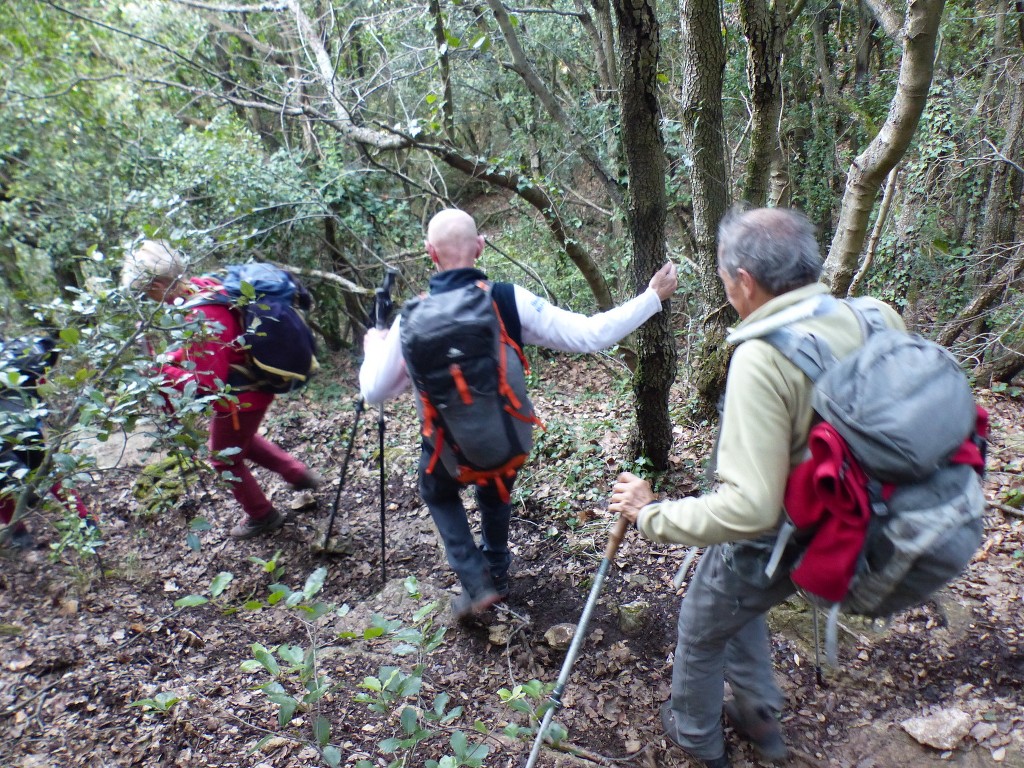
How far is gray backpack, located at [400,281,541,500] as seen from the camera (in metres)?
2.75

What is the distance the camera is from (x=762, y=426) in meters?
1.86

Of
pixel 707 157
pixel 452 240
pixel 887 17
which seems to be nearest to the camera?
pixel 452 240

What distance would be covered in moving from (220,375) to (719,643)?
325cm

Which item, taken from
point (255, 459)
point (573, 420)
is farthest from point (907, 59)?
point (255, 459)

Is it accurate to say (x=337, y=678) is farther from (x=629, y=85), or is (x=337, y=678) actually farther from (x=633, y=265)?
(x=629, y=85)

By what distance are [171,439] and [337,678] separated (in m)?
1.46

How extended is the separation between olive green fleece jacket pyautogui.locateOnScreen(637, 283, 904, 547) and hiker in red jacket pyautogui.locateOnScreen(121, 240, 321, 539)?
7.66 ft

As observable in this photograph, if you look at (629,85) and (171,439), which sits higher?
(629,85)

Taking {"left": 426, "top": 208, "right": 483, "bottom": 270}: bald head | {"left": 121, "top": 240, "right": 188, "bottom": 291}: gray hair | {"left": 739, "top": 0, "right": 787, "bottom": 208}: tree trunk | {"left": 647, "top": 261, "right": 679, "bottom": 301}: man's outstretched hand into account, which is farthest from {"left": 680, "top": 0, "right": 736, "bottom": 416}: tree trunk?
{"left": 121, "top": 240, "right": 188, "bottom": 291}: gray hair

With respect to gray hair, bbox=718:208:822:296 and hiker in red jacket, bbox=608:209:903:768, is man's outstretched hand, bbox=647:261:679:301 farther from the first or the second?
gray hair, bbox=718:208:822:296

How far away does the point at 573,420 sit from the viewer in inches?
247

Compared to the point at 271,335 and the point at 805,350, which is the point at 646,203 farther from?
the point at 271,335

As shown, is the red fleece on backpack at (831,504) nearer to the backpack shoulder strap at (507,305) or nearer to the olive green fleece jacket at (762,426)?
the olive green fleece jacket at (762,426)

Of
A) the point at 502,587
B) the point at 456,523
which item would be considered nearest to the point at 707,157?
the point at 456,523
